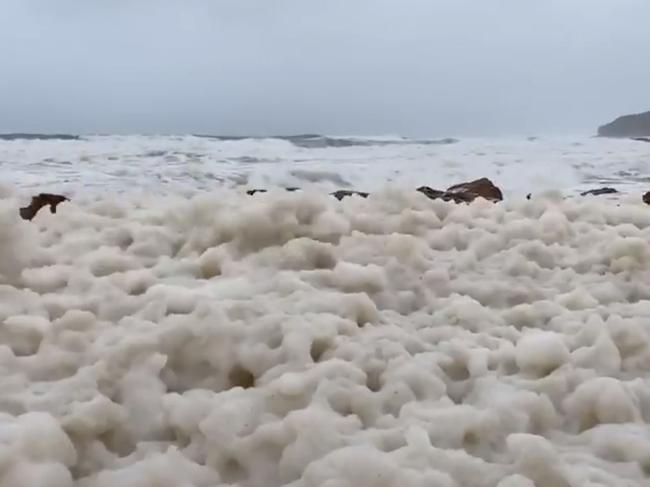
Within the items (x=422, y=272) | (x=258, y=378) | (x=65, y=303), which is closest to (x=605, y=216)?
(x=422, y=272)

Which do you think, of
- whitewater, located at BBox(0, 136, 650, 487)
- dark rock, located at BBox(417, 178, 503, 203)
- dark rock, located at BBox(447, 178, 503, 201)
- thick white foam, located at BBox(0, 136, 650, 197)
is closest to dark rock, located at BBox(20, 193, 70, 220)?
whitewater, located at BBox(0, 136, 650, 487)

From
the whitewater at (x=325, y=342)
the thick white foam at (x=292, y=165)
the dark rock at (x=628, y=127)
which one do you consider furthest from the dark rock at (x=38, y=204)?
the dark rock at (x=628, y=127)

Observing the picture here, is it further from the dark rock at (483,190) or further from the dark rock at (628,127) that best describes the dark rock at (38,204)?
the dark rock at (628,127)

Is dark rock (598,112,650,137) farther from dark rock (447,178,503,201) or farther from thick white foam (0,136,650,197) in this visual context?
dark rock (447,178,503,201)

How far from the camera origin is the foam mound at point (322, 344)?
4.83 feet

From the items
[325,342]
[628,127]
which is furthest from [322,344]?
[628,127]

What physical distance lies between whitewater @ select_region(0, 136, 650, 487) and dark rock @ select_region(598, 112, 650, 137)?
71.4 ft

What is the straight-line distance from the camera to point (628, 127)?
2452 centimetres

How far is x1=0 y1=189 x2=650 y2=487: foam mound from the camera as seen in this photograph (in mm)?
1472

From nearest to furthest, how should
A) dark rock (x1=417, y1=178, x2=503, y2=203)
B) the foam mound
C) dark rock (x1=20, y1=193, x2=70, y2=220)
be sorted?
1. the foam mound
2. dark rock (x1=20, y1=193, x2=70, y2=220)
3. dark rock (x1=417, y1=178, x2=503, y2=203)

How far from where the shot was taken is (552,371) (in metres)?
1.79

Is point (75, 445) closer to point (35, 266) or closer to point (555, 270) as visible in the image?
point (35, 266)

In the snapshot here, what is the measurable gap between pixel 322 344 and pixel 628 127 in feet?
81.3

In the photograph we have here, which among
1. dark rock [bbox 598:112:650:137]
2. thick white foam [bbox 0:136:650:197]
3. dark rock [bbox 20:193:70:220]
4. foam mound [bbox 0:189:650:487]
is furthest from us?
dark rock [bbox 598:112:650:137]
